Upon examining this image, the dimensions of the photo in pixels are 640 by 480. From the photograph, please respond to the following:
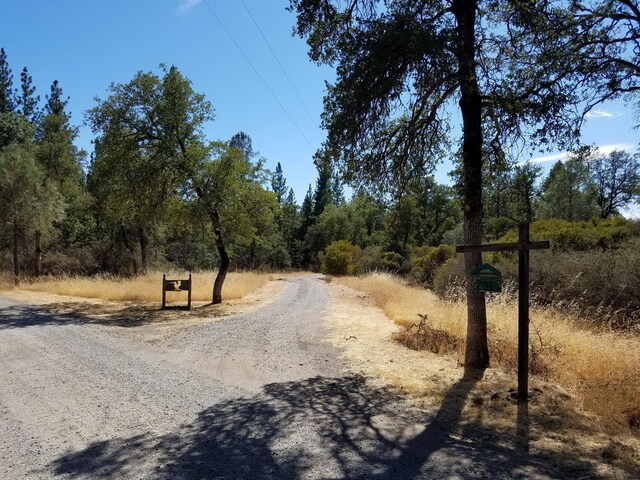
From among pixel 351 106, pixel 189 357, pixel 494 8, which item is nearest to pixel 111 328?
pixel 189 357

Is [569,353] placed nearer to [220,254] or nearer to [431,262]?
[220,254]

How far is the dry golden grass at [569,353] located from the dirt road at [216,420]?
1.50 meters

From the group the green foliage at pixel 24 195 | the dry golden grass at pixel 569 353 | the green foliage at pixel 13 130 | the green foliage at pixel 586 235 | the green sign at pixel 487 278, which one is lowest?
the dry golden grass at pixel 569 353

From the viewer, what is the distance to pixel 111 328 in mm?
11477

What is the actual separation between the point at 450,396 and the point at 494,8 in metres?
6.12

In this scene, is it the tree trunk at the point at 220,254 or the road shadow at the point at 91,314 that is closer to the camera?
the road shadow at the point at 91,314

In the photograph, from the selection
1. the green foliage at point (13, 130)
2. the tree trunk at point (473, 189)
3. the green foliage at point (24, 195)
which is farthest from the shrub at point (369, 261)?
the tree trunk at point (473, 189)

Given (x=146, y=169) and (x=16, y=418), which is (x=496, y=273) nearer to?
(x=16, y=418)

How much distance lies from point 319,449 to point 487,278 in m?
3.44

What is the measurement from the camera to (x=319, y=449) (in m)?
4.31

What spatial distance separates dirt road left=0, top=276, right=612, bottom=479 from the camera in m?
3.91

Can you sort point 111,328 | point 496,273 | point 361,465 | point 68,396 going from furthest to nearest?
point 111,328, point 496,273, point 68,396, point 361,465

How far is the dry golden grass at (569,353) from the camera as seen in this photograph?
18.0 feet

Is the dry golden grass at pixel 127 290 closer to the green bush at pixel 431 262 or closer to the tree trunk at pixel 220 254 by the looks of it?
the tree trunk at pixel 220 254
